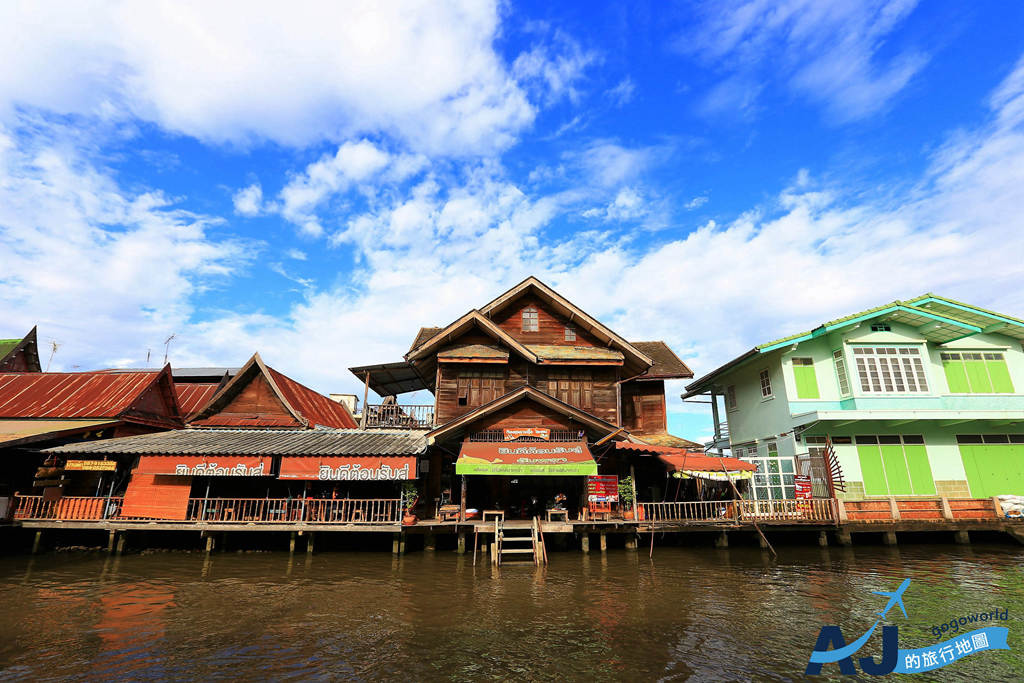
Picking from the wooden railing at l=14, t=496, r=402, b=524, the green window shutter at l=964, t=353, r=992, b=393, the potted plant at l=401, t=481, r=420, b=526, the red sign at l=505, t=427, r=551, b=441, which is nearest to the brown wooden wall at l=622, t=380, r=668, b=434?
the red sign at l=505, t=427, r=551, b=441

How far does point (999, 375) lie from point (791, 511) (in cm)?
1423

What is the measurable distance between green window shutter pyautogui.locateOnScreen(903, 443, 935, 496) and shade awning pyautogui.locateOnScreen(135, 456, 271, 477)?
27875 mm

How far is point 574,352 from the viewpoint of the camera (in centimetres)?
2342

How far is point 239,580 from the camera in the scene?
1449 cm

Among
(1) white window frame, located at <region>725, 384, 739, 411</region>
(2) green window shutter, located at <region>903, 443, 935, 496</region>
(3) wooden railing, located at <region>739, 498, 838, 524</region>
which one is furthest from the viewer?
(1) white window frame, located at <region>725, 384, 739, 411</region>

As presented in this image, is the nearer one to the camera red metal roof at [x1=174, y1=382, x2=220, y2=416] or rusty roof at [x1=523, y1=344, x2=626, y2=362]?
rusty roof at [x1=523, y1=344, x2=626, y2=362]

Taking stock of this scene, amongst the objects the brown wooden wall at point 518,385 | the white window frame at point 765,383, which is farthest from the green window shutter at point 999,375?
the brown wooden wall at point 518,385

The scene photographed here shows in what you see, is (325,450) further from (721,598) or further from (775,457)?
(775,457)

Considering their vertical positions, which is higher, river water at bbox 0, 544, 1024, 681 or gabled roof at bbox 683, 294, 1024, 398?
gabled roof at bbox 683, 294, 1024, 398

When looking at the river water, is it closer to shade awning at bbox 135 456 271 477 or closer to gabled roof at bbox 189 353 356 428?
shade awning at bbox 135 456 271 477

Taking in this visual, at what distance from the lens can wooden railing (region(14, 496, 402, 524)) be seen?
1808 cm

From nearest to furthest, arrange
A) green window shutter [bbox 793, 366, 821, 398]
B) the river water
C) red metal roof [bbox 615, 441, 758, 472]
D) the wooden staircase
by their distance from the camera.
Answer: the river water → the wooden staircase → red metal roof [bbox 615, 441, 758, 472] → green window shutter [bbox 793, 366, 821, 398]

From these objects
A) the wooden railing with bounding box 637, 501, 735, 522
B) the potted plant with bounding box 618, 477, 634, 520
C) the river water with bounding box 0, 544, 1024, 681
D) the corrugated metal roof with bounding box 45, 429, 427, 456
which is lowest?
the river water with bounding box 0, 544, 1024, 681

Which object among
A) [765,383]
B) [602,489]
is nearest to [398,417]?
[602,489]
